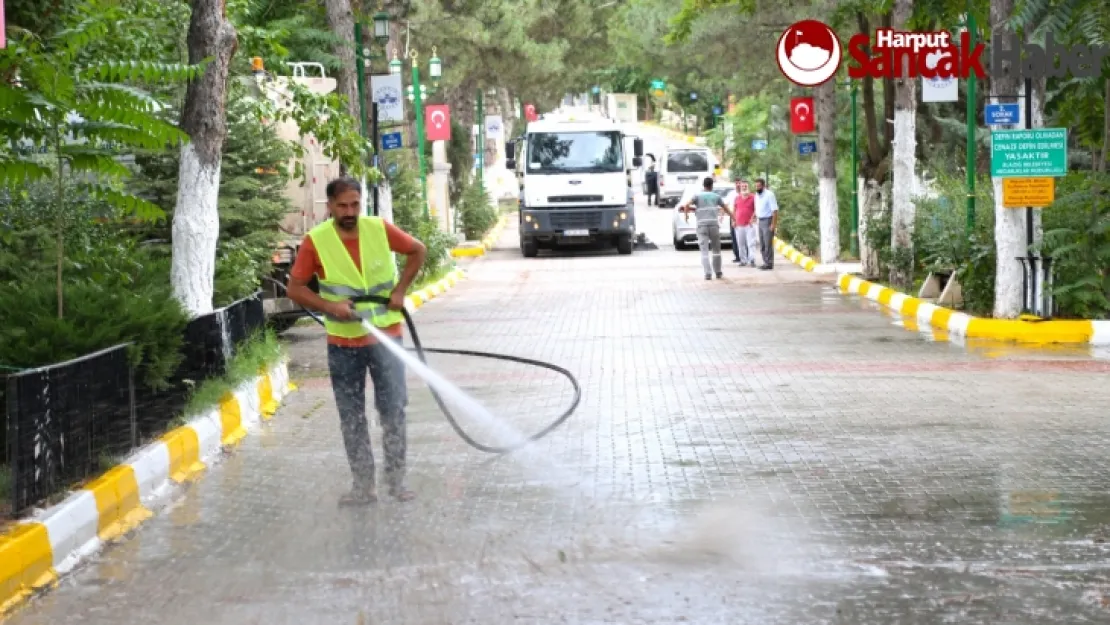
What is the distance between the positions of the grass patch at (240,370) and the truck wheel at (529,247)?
914 inches

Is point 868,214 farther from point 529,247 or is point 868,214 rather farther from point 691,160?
point 691,160

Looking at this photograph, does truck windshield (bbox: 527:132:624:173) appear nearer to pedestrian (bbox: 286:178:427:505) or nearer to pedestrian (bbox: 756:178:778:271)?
pedestrian (bbox: 756:178:778:271)

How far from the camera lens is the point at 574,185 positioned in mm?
38469

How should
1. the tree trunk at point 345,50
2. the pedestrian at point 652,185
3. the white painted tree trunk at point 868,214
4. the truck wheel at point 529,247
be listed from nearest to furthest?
the tree trunk at point 345,50 < the white painted tree trunk at point 868,214 < the truck wheel at point 529,247 < the pedestrian at point 652,185

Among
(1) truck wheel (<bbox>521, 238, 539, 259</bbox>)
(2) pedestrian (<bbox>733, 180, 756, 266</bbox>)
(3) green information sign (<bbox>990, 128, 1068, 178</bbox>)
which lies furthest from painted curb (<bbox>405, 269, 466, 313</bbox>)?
(3) green information sign (<bbox>990, 128, 1068, 178</bbox>)

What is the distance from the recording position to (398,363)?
9328mm

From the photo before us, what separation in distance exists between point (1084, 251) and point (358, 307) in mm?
11228

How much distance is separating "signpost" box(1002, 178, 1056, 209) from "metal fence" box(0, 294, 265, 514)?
9522 mm

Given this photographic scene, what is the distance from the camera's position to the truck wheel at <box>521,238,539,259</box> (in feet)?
128

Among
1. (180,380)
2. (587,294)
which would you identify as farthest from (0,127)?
(587,294)

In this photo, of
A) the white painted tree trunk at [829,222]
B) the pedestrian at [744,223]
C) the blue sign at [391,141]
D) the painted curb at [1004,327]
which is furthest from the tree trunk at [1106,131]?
the pedestrian at [744,223]

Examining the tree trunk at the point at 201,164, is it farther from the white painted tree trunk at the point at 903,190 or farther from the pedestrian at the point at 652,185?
the pedestrian at the point at 652,185

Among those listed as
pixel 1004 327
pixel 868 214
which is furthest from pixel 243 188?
pixel 868 214

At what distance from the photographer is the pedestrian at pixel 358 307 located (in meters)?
9.14
